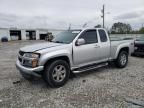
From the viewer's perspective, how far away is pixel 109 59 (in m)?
6.18

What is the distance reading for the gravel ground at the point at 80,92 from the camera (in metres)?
3.56

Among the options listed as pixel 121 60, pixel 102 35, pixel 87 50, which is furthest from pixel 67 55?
pixel 121 60

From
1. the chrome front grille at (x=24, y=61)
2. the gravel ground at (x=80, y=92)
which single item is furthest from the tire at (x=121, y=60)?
the chrome front grille at (x=24, y=61)

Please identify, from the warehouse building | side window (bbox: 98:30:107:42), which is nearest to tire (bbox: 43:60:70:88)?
side window (bbox: 98:30:107:42)

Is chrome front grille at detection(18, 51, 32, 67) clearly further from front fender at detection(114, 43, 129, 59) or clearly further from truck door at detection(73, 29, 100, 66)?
front fender at detection(114, 43, 129, 59)

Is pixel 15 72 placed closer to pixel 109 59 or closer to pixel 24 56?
pixel 24 56

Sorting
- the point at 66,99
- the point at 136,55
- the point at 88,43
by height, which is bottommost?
the point at 66,99

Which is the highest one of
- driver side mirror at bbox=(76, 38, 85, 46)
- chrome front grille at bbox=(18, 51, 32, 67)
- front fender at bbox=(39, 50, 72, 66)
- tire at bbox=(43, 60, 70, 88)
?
driver side mirror at bbox=(76, 38, 85, 46)

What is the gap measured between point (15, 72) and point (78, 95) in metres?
3.42

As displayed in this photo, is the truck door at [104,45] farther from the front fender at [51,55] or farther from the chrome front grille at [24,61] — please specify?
the chrome front grille at [24,61]

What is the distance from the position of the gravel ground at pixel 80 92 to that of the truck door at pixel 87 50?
687 millimetres

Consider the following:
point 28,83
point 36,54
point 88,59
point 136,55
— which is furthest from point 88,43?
point 136,55

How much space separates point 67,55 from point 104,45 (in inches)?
73.2

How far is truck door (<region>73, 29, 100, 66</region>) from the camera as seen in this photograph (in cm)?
490
